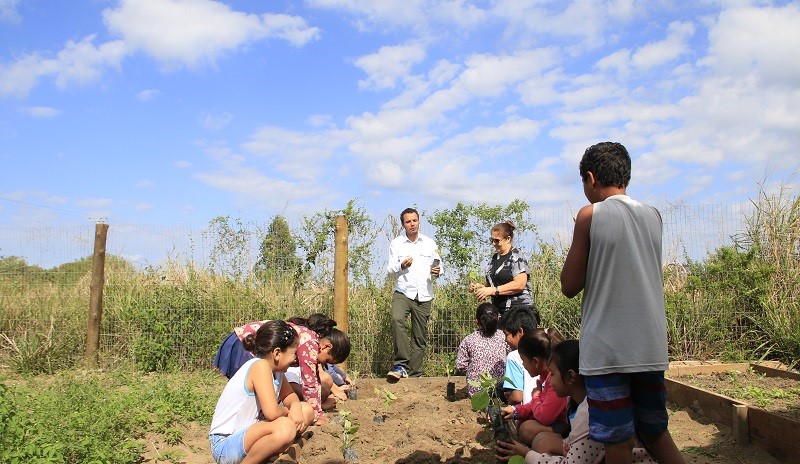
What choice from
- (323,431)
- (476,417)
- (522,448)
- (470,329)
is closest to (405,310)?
(470,329)

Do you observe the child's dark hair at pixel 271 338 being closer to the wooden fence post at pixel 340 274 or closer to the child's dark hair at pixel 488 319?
the child's dark hair at pixel 488 319

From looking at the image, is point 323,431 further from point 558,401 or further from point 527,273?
point 527,273

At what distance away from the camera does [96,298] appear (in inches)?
347

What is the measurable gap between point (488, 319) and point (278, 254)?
12.0 feet

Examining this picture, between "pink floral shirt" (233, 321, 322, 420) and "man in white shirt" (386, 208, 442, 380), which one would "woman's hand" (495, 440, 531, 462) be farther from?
"man in white shirt" (386, 208, 442, 380)

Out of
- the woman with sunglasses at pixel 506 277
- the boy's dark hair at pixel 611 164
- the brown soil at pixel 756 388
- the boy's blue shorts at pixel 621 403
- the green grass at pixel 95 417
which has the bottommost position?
the green grass at pixel 95 417

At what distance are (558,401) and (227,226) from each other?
20.5 feet

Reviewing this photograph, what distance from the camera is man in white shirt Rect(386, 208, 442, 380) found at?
8.05 meters

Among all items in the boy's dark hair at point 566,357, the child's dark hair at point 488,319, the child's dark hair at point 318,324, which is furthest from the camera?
the child's dark hair at point 488,319

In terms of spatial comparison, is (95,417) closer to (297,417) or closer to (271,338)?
(297,417)

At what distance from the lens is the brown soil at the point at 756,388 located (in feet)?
18.3

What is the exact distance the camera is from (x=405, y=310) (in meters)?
8.09

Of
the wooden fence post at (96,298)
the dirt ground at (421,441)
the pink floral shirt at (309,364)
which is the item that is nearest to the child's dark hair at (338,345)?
the pink floral shirt at (309,364)

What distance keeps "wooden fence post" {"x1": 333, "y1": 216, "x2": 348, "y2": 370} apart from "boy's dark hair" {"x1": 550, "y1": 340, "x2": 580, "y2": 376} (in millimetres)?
4920
